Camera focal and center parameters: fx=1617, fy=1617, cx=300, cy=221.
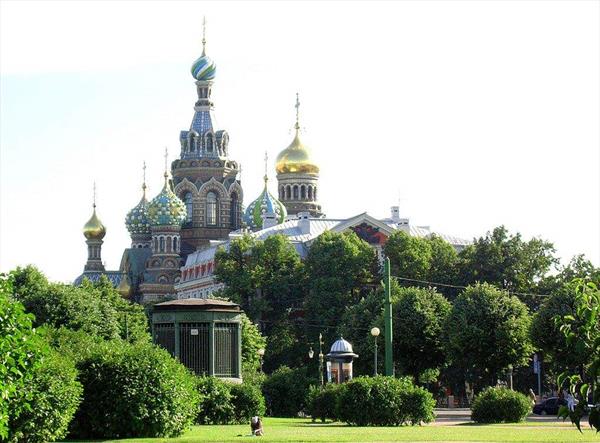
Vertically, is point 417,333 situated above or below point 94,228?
below

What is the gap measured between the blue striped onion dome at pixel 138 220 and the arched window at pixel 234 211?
8692 millimetres

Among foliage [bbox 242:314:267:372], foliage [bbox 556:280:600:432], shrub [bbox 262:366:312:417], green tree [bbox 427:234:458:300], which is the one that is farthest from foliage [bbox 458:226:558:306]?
foliage [bbox 556:280:600:432]

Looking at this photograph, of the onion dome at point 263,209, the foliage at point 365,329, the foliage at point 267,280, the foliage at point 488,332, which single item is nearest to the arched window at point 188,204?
the onion dome at point 263,209

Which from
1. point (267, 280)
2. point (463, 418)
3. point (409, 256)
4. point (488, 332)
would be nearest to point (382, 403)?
point (463, 418)

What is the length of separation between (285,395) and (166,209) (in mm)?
97810

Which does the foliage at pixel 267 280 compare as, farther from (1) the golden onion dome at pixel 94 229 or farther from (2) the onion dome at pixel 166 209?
(1) the golden onion dome at pixel 94 229

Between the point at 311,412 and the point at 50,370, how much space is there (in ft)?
61.2

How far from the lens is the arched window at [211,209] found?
164875 millimetres

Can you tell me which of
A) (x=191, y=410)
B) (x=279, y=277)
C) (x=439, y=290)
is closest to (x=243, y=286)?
(x=279, y=277)

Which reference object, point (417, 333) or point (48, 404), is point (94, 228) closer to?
point (417, 333)

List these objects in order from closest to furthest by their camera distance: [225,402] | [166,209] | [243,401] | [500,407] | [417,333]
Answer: [225,402] < [243,401] < [500,407] < [417,333] < [166,209]

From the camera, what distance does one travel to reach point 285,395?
60156mm

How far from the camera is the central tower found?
164m

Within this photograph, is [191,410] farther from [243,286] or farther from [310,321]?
[243,286]
